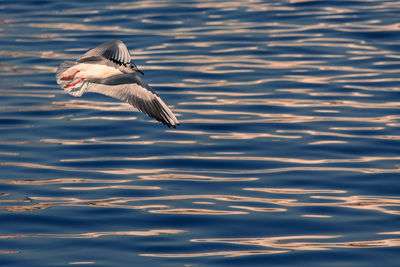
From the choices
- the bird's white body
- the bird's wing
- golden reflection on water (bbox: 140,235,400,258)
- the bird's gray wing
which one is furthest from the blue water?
the bird's wing

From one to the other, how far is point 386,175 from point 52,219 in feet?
10.8

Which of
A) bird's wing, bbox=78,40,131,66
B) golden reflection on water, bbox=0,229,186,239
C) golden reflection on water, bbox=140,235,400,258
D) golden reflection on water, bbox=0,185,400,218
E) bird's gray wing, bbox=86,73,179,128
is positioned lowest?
golden reflection on water, bbox=0,229,186,239

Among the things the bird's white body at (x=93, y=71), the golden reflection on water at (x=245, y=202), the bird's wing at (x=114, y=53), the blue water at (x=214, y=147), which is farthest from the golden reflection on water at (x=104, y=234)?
the bird's white body at (x=93, y=71)

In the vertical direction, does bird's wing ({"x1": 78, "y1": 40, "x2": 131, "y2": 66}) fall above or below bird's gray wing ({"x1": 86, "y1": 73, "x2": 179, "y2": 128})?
above

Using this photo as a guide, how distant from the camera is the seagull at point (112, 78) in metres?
8.37

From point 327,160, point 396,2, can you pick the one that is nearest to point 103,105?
point 327,160

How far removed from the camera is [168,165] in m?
9.56

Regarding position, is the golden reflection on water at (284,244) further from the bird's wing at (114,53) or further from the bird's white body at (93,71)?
the bird's white body at (93,71)

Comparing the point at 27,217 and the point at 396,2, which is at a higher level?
the point at 396,2

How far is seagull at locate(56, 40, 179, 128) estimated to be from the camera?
8.37 metres

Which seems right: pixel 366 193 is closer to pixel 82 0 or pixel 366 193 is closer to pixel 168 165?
pixel 168 165

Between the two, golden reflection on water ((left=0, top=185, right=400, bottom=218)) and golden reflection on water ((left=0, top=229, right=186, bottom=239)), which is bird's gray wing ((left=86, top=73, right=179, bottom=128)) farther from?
golden reflection on water ((left=0, top=229, right=186, bottom=239))

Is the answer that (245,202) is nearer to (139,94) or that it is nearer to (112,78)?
(139,94)

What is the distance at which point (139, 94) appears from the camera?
877cm
